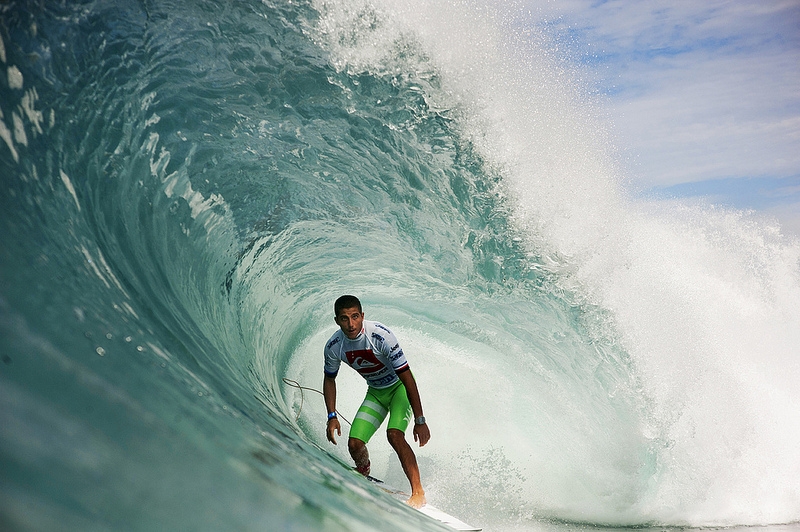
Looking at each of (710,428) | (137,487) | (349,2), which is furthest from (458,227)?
(137,487)

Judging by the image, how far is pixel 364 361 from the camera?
4.22 metres

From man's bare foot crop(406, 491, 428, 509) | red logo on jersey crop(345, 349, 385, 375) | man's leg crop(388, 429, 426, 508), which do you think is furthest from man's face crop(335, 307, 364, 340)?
man's bare foot crop(406, 491, 428, 509)

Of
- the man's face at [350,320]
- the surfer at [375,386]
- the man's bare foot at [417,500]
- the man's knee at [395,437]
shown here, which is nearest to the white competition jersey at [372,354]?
the surfer at [375,386]

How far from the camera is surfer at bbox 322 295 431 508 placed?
12.8ft

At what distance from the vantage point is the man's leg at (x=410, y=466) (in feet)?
12.9

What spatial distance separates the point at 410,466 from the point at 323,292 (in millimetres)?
3101

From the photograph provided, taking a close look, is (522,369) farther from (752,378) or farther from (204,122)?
(204,122)

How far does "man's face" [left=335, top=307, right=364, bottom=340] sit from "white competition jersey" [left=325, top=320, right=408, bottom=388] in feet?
0.50

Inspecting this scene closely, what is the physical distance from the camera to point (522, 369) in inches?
251

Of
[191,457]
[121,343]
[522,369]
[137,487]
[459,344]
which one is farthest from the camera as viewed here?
[459,344]

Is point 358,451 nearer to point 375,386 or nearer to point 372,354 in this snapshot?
point 375,386

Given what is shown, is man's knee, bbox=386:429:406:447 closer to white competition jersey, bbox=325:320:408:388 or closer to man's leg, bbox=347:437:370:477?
man's leg, bbox=347:437:370:477

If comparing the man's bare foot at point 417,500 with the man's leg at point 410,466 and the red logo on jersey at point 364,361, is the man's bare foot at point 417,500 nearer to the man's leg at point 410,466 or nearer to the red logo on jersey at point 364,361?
the man's leg at point 410,466

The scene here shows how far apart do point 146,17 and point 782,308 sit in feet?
35.6
